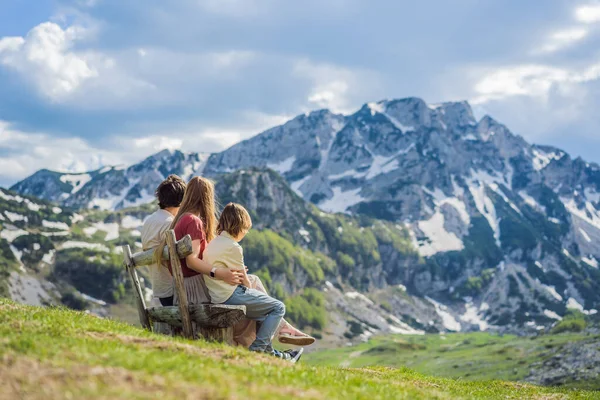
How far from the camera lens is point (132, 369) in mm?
10750

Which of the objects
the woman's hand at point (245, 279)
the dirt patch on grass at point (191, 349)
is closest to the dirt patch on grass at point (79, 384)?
the dirt patch on grass at point (191, 349)

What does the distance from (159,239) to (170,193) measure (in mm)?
1531

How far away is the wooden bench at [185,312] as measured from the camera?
16.0 meters

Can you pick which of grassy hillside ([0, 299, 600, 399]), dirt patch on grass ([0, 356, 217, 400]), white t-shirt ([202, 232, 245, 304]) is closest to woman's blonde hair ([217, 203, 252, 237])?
white t-shirt ([202, 232, 245, 304])

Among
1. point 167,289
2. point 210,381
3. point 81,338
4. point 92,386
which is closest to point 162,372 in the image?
point 210,381

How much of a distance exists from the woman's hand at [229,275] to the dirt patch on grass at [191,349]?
2.30 metres

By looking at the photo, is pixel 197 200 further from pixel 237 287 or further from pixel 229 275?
pixel 237 287

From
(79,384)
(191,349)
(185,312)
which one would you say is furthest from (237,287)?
(79,384)

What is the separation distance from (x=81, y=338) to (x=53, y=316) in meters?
3.91

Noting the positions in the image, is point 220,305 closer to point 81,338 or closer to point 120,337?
point 120,337

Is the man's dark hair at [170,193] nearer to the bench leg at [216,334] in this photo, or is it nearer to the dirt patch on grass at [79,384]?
the bench leg at [216,334]

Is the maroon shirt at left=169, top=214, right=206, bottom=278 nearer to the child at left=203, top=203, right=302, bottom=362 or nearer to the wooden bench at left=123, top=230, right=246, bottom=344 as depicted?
the child at left=203, top=203, right=302, bottom=362

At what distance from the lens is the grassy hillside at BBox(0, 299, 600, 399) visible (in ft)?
30.8

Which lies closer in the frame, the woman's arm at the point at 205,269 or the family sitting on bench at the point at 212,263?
the woman's arm at the point at 205,269
